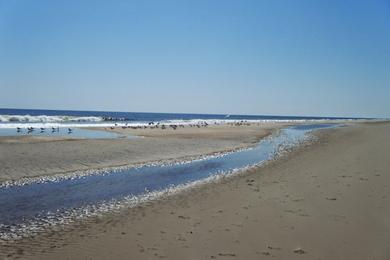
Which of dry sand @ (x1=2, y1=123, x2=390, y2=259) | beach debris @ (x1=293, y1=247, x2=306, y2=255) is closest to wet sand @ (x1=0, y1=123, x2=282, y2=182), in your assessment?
dry sand @ (x1=2, y1=123, x2=390, y2=259)

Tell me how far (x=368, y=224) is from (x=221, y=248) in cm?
356

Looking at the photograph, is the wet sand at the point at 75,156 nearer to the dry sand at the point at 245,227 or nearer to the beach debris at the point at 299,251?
the dry sand at the point at 245,227

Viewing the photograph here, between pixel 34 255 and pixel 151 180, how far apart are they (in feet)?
28.0

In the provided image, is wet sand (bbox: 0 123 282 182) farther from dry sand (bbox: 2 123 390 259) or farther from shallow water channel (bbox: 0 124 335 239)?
dry sand (bbox: 2 123 390 259)

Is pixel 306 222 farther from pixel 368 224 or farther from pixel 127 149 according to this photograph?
pixel 127 149

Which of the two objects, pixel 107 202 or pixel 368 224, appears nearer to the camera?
pixel 368 224

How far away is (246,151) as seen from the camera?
27.9 m

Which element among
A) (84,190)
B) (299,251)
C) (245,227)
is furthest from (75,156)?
(299,251)

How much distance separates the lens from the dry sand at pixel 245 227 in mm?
7492

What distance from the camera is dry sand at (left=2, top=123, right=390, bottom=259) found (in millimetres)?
7492

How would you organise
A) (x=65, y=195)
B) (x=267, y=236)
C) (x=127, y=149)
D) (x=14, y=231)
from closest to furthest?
(x=267, y=236) → (x=14, y=231) → (x=65, y=195) → (x=127, y=149)

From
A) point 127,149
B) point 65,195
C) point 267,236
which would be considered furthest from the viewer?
point 127,149

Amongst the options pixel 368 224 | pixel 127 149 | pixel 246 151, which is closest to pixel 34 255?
pixel 368 224

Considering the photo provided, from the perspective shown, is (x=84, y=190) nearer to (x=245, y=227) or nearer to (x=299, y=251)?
(x=245, y=227)
